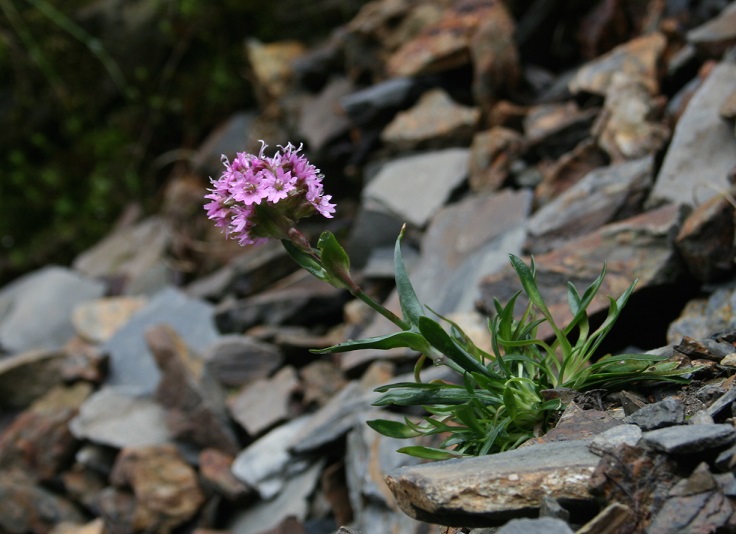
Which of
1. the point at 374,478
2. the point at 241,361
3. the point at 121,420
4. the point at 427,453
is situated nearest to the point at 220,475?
the point at 241,361

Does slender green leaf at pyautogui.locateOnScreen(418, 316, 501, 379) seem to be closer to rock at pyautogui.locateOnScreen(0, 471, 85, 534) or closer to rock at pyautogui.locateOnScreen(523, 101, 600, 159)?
rock at pyautogui.locateOnScreen(523, 101, 600, 159)

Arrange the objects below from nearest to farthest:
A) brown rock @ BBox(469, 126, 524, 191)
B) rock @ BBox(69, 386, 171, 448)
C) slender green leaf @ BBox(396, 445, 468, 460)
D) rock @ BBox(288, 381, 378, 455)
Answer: slender green leaf @ BBox(396, 445, 468, 460), rock @ BBox(288, 381, 378, 455), brown rock @ BBox(469, 126, 524, 191), rock @ BBox(69, 386, 171, 448)

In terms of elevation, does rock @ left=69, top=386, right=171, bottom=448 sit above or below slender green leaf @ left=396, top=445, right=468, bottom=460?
above

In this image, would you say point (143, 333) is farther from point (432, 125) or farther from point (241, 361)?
point (432, 125)

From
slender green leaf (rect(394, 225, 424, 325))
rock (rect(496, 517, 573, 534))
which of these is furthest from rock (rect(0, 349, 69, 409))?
rock (rect(496, 517, 573, 534))

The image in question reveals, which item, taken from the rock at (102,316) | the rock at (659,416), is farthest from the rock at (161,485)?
the rock at (659,416)

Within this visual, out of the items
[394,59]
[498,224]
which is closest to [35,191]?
[394,59]
